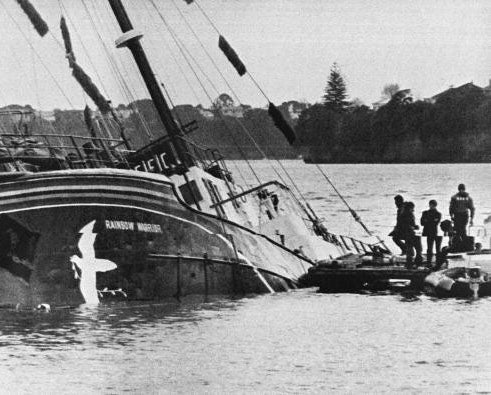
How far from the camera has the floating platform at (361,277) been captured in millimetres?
26812

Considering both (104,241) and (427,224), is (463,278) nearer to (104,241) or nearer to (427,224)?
(427,224)

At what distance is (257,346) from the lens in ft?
65.3

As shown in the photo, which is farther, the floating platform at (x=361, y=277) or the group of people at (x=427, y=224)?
the floating platform at (x=361, y=277)

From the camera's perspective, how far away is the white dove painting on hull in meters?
23.5

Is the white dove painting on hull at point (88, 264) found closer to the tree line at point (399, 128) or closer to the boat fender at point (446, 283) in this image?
the boat fender at point (446, 283)

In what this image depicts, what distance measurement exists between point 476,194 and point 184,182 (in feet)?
176

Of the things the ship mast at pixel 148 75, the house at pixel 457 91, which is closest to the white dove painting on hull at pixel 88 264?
the ship mast at pixel 148 75

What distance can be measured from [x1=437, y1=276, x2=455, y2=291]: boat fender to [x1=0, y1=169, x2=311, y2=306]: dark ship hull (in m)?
5.06

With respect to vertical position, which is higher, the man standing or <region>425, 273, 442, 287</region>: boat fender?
the man standing

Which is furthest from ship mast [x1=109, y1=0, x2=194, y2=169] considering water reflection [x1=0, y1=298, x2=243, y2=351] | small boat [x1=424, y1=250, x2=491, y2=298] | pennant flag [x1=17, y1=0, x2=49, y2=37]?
small boat [x1=424, y1=250, x2=491, y2=298]

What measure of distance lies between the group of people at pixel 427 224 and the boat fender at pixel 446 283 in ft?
4.49

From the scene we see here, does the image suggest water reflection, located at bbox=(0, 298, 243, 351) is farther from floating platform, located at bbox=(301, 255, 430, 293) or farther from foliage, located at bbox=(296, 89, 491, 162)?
foliage, located at bbox=(296, 89, 491, 162)

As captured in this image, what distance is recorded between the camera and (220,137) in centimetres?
11775

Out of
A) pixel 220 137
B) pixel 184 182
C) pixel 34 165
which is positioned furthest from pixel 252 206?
pixel 220 137
